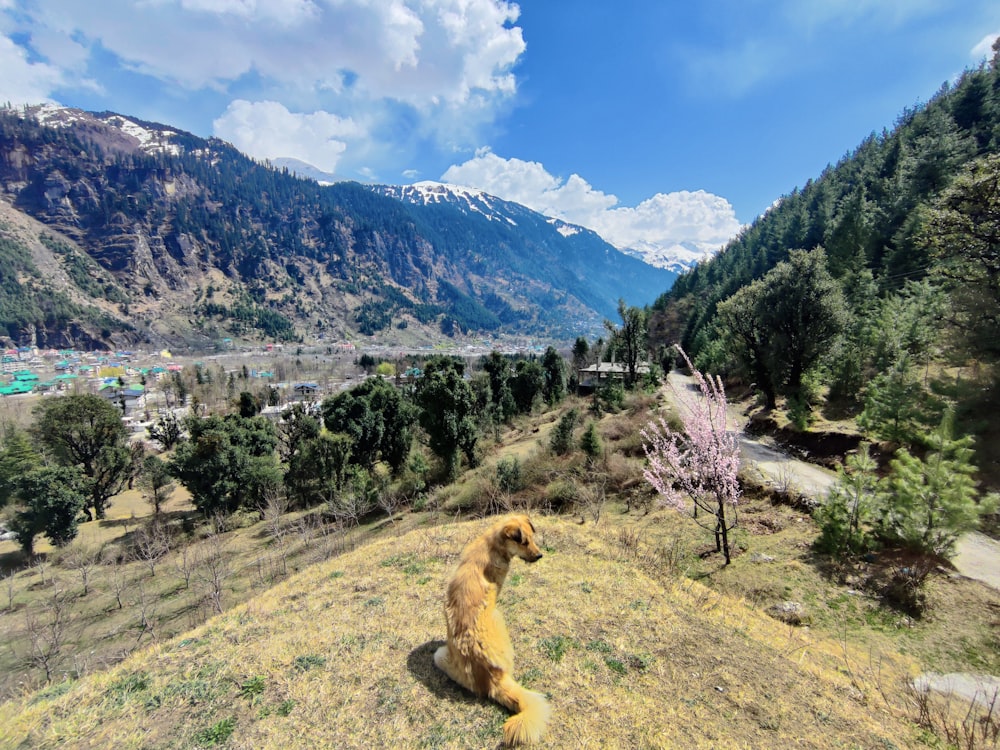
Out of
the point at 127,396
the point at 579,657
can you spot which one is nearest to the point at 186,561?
the point at 579,657

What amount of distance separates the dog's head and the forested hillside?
47.2 feet

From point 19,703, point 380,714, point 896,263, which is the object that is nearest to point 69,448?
point 19,703

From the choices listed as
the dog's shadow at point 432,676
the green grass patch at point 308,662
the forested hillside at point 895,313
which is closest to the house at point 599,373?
the forested hillside at point 895,313

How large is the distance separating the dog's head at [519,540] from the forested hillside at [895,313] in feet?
47.2

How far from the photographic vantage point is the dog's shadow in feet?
14.7

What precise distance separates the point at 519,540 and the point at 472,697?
5.65 feet

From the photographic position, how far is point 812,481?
45.5ft

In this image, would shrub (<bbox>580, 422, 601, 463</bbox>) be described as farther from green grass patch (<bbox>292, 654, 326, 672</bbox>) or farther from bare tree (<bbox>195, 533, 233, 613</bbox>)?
green grass patch (<bbox>292, 654, 326, 672</bbox>)

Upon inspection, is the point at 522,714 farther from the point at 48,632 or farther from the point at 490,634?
the point at 48,632

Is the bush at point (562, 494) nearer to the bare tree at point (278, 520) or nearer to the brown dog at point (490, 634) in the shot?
the bare tree at point (278, 520)

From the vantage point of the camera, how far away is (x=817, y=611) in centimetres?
802

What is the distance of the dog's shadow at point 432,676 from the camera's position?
4477 millimetres

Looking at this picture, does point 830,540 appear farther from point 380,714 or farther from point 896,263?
point 896,263

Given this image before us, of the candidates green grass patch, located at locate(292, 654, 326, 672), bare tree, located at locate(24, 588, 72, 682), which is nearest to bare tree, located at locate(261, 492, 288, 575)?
bare tree, located at locate(24, 588, 72, 682)
